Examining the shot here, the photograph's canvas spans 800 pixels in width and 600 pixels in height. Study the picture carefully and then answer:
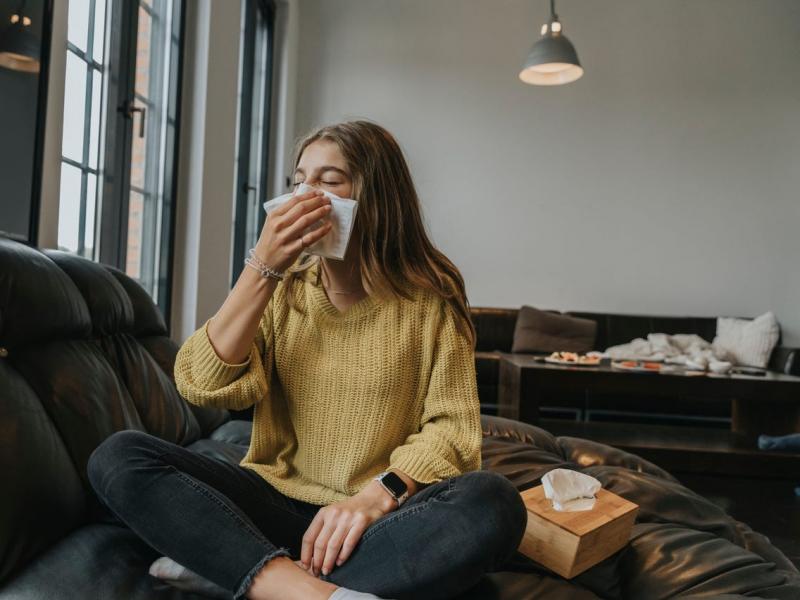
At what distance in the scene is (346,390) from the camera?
114 centimetres

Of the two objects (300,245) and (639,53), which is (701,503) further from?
(639,53)

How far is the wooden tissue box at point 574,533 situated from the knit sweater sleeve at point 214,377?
557 millimetres

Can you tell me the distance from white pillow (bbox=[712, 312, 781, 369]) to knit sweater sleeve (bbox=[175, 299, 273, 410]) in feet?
12.2

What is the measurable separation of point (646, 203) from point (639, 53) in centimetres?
113

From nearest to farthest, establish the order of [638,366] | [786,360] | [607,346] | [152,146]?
[152,146]
[638,366]
[786,360]
[607,346]

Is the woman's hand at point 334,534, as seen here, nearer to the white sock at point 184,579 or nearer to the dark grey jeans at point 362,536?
the dark grey jeans at point 362,536

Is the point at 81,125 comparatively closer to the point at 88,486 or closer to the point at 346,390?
the point at 88,486

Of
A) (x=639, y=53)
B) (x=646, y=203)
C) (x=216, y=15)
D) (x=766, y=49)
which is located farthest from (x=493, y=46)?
(x=216, y=15)

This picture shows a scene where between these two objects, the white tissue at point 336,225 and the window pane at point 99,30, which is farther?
the window pane at point 99,30

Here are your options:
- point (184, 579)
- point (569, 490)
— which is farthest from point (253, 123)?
point (184, 579)

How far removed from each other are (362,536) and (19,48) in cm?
138

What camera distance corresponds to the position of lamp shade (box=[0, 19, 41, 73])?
4.88ft

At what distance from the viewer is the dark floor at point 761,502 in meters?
2.27

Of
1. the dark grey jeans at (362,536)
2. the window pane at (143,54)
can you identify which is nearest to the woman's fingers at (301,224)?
the dark grey jeans at (362,536)
